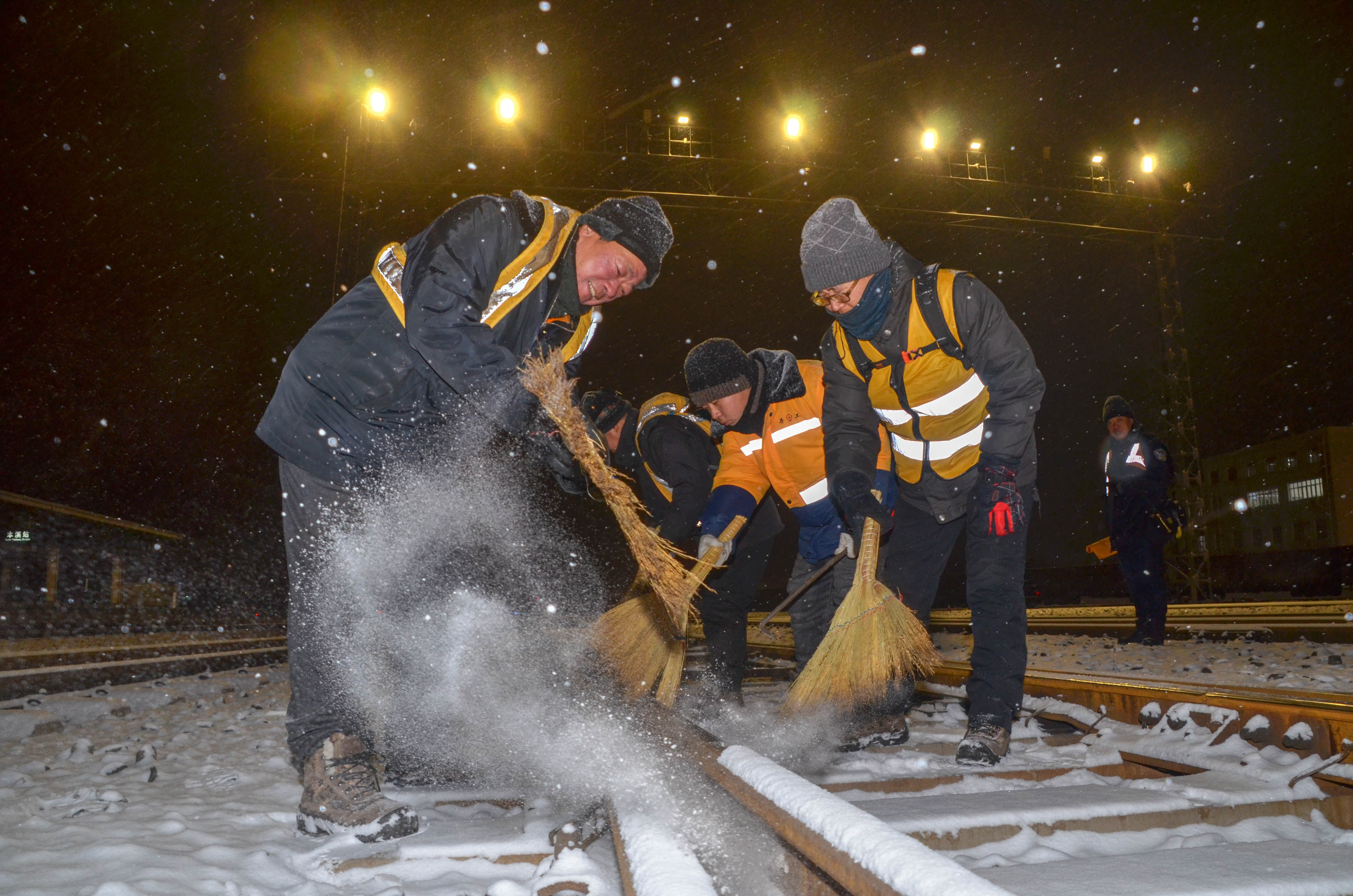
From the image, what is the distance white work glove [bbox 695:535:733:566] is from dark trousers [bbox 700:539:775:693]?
0.45m

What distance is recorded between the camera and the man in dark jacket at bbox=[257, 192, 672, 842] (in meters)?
2.17

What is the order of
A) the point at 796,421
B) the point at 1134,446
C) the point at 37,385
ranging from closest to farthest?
the point at 796,421, the point at 1134,446, the point at 37,385

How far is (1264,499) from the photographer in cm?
4428

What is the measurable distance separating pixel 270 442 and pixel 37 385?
10957 mm

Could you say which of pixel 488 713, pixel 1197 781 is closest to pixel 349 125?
pixel 488 713

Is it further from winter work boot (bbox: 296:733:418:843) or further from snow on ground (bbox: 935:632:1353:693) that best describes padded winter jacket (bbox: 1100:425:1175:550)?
winter work boot (bbox: 296:733:418:843)

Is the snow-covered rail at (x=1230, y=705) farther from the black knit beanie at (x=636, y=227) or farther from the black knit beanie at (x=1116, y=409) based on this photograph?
the black knit beanie at (x=1116, y=409)

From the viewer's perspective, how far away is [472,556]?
2883 mm

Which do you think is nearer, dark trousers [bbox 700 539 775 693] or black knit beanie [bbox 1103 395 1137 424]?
dark trousers [bbox 700 539 775 693]

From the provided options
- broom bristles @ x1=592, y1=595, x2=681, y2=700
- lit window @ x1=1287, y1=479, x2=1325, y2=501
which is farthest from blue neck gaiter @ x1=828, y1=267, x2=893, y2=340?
lit window @ x1=1287, y1=479, x2=1325, y2=501

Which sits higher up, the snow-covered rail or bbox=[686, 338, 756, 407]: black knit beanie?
bbox=[686, 338, 756, 407]: black knit beanie

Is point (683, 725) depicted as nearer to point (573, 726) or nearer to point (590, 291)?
point (573, 726)

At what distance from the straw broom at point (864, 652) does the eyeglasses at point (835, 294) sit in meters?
0.90

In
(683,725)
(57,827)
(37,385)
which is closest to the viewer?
(57,827)
